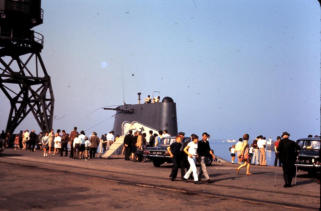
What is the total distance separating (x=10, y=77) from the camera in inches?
1339

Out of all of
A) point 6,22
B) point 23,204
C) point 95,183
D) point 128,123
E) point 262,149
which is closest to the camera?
point 23,204

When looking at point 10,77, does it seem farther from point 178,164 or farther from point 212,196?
point 212,196

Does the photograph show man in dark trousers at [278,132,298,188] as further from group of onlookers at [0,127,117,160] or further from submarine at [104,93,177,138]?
submarine at [104,93,177,138]

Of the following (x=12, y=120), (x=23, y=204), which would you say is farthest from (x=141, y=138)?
(x=12, y=120)

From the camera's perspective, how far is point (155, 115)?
28531 millimetres

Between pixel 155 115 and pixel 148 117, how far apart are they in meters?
0.72

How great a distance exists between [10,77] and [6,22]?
4659mm

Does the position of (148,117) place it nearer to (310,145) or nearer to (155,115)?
(155,115)

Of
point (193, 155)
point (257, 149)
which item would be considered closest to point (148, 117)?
point (257, 149)

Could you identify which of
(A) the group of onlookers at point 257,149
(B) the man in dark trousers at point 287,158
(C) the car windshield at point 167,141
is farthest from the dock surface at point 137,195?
(A) the group of onlookers at point 257,149

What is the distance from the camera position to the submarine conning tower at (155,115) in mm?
28125

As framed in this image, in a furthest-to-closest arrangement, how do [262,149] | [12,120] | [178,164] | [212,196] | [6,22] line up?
[12,120] < [6,22] < [262,149] < [178,164] < [212,196]

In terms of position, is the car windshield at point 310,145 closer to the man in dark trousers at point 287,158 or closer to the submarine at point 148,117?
the man in dark trousers at point 287,158

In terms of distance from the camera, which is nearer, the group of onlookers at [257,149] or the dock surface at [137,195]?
the dock surface at [137,195]
